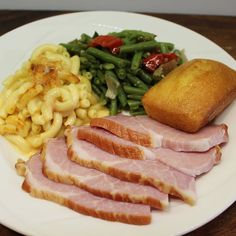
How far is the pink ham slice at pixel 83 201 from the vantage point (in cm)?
193

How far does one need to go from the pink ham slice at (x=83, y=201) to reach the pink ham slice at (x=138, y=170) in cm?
13

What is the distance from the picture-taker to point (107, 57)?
2.76 m

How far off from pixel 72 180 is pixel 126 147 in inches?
12.4

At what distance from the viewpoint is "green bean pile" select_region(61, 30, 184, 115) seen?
8.80 ft

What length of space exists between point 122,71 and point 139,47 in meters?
0.23

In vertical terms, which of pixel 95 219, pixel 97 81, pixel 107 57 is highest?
pixel 107 57

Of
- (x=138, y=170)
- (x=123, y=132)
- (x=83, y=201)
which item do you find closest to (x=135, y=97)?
(x=123, y=132)

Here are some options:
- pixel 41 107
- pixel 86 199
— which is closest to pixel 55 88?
pixel 41 107

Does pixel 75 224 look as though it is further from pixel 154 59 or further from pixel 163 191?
pixel 154 59

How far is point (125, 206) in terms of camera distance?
1977 millimetres

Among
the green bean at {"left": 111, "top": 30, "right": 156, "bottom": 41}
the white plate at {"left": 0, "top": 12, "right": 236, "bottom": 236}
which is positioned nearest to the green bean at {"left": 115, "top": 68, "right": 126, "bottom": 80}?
the green bean at {"left": 111, "top": 30, "right": 156, "bottom": 41}

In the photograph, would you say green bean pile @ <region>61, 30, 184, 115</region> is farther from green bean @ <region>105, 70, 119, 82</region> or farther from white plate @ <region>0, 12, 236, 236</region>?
white plate @ <region>0, 12, 236, 236</region>

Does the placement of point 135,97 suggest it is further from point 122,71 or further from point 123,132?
point 123,132

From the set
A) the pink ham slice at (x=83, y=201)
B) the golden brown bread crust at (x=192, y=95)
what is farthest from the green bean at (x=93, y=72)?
the pink ham slice at (x=83, y=201)
